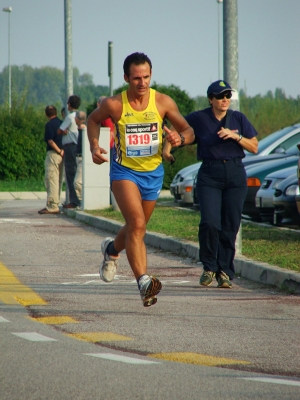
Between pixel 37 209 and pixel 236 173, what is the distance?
11.8m

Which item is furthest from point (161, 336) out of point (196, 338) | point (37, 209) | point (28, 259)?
point (37, 209)

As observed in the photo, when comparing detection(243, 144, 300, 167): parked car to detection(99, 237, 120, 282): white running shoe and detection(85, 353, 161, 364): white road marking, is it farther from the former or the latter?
detection(85, 353, 161, 364): white road marking

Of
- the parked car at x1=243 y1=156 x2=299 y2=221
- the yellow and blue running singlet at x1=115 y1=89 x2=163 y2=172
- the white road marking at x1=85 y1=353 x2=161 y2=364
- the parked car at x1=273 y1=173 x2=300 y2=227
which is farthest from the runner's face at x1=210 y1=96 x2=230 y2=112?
the parked car at x1=243 y1=156 x2=299 y2=221

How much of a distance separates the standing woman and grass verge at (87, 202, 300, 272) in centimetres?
73

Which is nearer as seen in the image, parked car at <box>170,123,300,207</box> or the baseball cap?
the baseball cap

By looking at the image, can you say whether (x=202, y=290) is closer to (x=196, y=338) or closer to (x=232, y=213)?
(x=232, y=213)

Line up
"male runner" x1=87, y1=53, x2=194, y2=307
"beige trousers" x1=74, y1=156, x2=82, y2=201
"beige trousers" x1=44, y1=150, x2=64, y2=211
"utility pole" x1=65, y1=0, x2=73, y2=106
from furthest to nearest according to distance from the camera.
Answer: "utility pole" x1=65, y1=0, x2=73, y2=106
"beige trousers" x1=74, y1=156, x2=82, y2=201
"beige trousers" x1=44, y1=150, x2=64, y2=211
"male runner" x1=87, y1=53, x2=194, y2=307

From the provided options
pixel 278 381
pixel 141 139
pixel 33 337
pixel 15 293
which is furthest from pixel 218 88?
pixel 278 381

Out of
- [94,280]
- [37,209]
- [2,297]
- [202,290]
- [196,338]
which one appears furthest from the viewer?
[37,209]

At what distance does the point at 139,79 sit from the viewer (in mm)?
7871

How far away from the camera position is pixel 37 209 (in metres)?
20.9

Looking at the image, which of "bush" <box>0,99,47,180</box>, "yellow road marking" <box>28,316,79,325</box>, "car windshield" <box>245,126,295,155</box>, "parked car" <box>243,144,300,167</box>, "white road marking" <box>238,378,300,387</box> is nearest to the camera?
"white road marking" <box>238,378,300,387</box>

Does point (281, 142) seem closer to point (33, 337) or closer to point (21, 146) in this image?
point (33, 337)

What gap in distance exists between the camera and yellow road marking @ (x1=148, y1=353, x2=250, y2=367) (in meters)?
5.81
